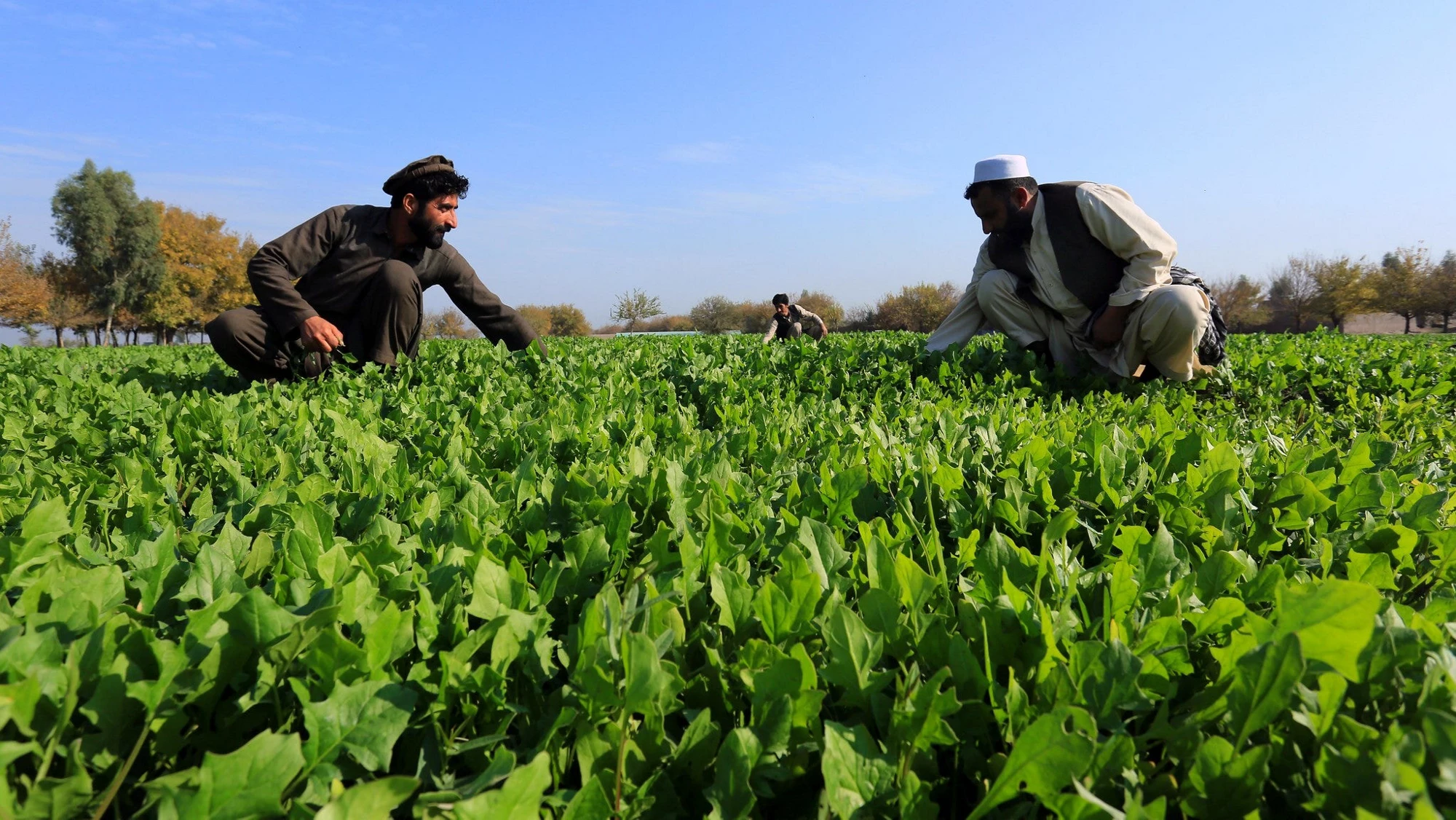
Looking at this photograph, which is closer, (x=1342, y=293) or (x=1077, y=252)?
(x=1077, y=252)

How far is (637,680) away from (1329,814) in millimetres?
815

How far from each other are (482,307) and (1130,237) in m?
4.46

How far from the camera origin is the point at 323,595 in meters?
1.19

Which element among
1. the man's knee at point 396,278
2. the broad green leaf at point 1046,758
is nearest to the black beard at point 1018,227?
the man's knee at point 396,278

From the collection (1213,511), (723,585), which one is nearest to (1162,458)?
(1213,511)

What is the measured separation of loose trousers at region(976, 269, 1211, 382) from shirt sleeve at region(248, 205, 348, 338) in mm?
4647

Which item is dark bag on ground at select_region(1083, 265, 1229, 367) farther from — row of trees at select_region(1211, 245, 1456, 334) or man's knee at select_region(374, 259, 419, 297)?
row of trees at select_region(1211, 245, 1456, 334)

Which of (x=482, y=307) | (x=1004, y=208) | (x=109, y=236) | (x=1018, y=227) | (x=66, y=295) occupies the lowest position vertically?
(x=482, y=307)

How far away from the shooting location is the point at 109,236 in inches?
2422

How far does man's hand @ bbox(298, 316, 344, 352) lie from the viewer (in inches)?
175

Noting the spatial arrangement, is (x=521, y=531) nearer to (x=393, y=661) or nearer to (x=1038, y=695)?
(x=393, y=661)

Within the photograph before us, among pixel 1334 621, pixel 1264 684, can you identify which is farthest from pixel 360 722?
pixel 1334 621

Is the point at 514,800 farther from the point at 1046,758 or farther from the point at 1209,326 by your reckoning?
the point at 1209,326

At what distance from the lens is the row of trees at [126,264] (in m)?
61.1
